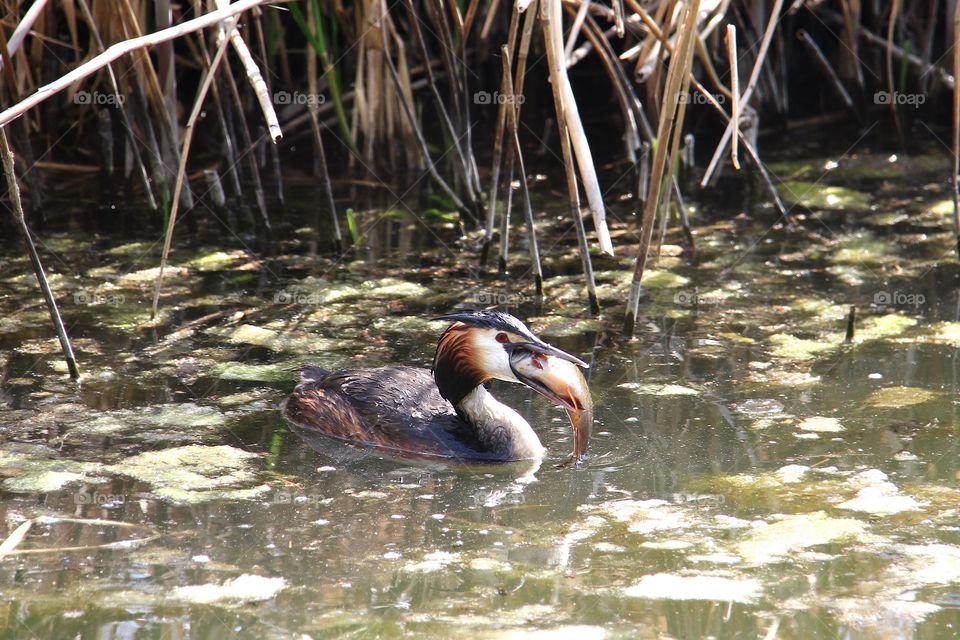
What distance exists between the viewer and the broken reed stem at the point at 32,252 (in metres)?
4.34

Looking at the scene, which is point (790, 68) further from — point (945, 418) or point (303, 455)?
point (303, 455)

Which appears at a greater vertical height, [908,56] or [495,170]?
[908,56]

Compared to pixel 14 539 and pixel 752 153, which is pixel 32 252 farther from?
pixel 752 153

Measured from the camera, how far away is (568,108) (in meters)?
4.67

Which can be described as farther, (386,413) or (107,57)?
(386,413)

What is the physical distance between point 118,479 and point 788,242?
4148 mm

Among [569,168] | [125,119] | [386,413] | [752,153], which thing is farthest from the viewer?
[125,119]

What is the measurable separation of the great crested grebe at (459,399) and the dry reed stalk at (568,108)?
514 millimetres

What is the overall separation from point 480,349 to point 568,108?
3.30 feet

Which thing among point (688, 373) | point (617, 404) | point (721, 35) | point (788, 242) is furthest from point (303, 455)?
point (721, 35)

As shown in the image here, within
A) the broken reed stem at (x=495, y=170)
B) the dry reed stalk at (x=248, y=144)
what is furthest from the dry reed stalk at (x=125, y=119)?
the broken reed stem at (x=495, y=170)

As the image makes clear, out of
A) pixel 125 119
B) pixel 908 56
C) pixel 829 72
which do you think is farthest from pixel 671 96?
pixel 829 72

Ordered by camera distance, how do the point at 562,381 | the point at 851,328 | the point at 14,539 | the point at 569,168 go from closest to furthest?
the point at 14,539, the point at 562,381, the point at 569,168, the point at 851,328

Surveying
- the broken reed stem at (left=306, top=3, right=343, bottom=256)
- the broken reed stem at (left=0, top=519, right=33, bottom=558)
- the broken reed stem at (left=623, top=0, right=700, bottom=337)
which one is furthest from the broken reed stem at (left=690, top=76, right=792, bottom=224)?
the broken reed stem at (left=0, top=519, right=33, bottom=558)
